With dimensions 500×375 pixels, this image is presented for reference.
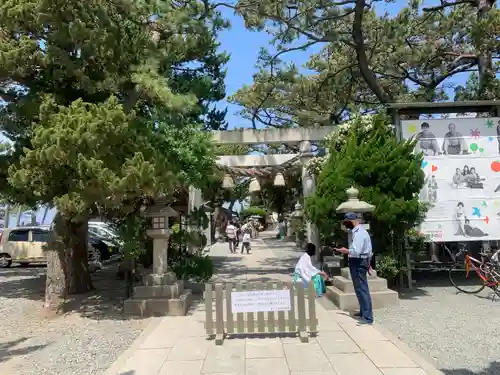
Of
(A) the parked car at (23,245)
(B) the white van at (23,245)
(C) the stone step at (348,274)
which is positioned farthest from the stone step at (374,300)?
(B) the white van at (23,245)

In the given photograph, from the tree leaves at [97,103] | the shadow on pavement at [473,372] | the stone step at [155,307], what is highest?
the tree leaves at [97,103]

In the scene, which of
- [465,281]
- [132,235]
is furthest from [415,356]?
[465,281]

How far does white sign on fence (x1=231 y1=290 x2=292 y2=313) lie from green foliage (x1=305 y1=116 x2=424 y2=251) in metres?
3.56

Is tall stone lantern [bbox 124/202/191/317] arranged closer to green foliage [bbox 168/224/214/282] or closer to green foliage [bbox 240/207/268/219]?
green foliage [bbox 168/224/214/282]

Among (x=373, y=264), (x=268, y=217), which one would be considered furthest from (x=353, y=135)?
(x=268, y=217)

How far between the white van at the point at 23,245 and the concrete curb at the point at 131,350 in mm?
11760

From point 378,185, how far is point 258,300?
167 inches

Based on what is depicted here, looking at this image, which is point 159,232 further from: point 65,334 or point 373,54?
point 373,54

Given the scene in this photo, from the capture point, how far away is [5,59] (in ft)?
26.3

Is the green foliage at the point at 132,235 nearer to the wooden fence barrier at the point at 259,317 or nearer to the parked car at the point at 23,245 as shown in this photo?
the wooden fence barrier at the point at 259,317

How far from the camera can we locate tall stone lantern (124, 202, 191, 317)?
823 centimetres

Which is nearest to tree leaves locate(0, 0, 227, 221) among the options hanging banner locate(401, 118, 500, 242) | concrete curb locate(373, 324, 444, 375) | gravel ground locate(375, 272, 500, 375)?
concrete curb locate(373, 324, 444, 375)

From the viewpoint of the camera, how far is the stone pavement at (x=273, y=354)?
5.14 meters

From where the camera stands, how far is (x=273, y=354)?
570 centimetres
